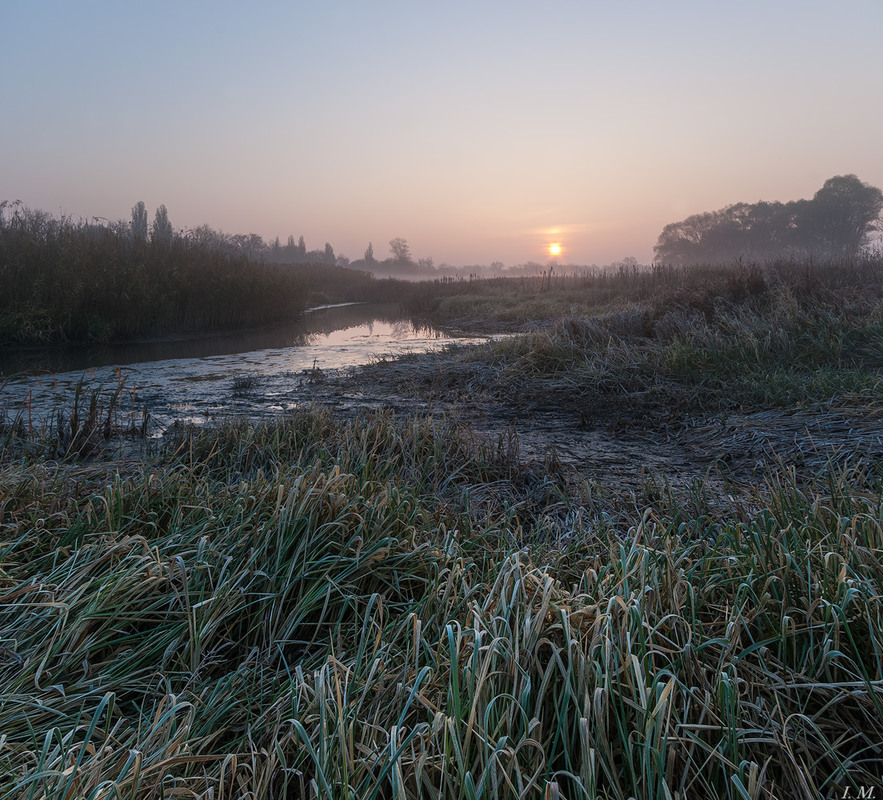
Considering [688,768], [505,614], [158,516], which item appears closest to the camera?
[688,768]

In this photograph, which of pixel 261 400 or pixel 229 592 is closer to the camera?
pixel 229 592

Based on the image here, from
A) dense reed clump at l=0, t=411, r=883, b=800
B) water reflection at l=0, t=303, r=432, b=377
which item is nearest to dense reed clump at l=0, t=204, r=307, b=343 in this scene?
water reflection at l=0, t=303, r=432, b=377

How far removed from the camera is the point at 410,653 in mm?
1544

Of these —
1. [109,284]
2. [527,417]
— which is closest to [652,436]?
[527,417]

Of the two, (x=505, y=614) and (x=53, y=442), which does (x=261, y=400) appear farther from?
(x=505, y=614)

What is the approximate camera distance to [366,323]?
17797mm

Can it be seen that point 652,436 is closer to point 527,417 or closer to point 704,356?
point 527,417

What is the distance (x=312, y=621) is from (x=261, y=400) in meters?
4.64

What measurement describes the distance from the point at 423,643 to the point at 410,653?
0.10 m

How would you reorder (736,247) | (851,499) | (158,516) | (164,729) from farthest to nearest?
(736,247)
(158,516)
(851,499)
(164,729)

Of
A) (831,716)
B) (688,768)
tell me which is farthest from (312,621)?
(831,716)

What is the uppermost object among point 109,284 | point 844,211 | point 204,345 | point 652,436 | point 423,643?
point 844,211

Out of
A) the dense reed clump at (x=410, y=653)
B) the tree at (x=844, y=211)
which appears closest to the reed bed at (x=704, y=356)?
the dense reed clump at (x=410, y=653)

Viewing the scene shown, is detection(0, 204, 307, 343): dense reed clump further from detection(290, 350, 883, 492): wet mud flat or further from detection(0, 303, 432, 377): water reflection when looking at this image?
detection(290, 350, 883, 492): wet mud flat
